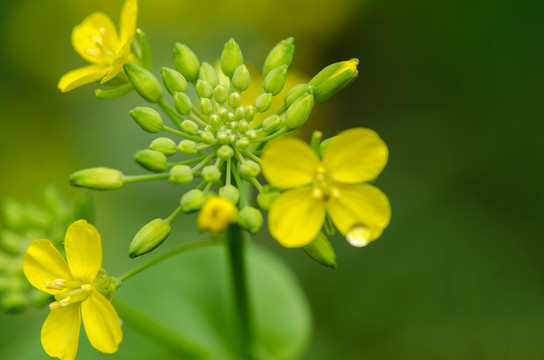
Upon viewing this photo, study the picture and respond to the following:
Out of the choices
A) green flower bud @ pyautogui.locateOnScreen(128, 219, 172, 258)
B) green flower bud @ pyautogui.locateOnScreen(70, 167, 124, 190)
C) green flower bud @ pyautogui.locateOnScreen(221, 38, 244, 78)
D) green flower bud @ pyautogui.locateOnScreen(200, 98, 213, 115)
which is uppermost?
green flower bud @ pyautogui.locateOnScreen(221, 38, 244, 78)

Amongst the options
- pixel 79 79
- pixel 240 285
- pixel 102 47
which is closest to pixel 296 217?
pixel 240 285

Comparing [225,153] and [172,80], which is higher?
[172,80]

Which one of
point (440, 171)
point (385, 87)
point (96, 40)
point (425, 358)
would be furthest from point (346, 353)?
point (96, 40)

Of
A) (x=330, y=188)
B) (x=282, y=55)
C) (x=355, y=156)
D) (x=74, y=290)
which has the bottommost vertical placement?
(x=74, y=290)

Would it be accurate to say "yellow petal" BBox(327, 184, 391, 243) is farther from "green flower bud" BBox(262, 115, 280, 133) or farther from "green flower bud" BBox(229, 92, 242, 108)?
"green flower bud" BBox(229, 92, 242, 108)

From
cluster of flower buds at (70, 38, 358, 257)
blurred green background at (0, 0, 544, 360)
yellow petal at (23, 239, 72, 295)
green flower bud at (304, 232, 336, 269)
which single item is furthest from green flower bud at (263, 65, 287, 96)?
blurred green background at (0, 0, 544, 360)

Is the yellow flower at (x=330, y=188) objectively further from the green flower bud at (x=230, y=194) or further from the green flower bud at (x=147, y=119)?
the green flower bud at (x=147, y=119)

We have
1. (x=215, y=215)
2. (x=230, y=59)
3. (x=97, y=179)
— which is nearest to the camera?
(x=215, y=215)

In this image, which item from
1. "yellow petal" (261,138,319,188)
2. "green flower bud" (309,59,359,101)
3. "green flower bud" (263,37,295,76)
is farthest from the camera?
"green flower bud" (263,37,295,76)

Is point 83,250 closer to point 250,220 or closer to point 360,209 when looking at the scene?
point 250,220
